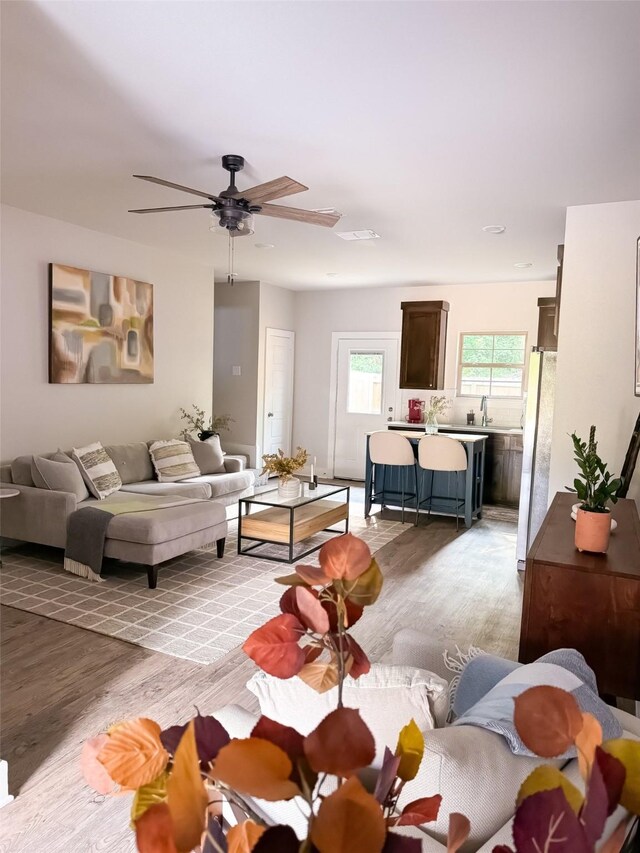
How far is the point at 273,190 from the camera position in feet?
10.5

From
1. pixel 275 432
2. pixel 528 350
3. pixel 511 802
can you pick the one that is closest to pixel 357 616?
pixel 511 802

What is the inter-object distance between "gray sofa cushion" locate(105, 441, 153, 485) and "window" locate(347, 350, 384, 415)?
363 centimetres

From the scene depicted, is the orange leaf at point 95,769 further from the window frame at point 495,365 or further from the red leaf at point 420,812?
the window frame at point 495,365

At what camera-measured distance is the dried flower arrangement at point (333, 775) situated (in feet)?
1.21

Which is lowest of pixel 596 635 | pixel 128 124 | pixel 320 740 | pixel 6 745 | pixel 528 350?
pixel 6 745

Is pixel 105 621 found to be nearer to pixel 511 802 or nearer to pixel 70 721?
Result: pixel 70 721

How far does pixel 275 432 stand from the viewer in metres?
8.82

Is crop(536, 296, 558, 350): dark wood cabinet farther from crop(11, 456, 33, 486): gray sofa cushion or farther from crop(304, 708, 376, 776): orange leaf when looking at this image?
crop(304, 708, 376, 776): orange leaf

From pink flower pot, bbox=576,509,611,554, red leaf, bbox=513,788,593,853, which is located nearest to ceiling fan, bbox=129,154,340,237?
pink flower pot, bbox=576,509,611,554

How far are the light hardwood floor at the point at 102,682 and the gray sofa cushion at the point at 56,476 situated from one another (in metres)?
1.16

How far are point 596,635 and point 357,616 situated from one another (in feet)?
6.29

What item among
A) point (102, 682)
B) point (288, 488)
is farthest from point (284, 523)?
point (102, 682)

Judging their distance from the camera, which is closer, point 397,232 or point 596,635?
point 596,635

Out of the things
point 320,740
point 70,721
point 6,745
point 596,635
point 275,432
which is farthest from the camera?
point 275,432
